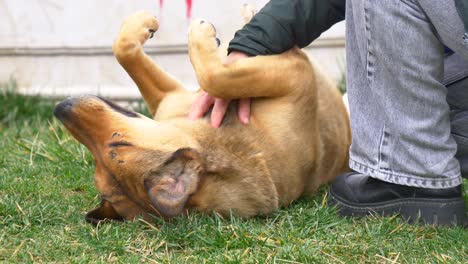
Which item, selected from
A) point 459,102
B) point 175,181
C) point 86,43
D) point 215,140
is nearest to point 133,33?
point 215,140

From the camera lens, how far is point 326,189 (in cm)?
366

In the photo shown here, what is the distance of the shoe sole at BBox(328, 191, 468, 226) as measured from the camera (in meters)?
3.00

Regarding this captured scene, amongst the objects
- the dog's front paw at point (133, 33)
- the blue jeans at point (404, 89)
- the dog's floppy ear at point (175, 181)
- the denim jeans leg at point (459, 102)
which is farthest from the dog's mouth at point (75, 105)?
the denim jeans leg at point (459, 102)

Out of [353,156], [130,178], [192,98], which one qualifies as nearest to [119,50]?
[192,98]

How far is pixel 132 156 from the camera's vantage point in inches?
115

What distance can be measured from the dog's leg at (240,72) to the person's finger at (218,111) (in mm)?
53

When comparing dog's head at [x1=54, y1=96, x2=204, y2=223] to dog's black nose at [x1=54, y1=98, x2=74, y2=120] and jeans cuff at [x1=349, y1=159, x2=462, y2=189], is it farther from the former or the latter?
jeans cuff at [x1=349, y1=159, x2=462, y2=189]

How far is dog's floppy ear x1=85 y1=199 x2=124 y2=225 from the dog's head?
0.07ft

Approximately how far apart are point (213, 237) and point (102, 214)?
51 centimetres

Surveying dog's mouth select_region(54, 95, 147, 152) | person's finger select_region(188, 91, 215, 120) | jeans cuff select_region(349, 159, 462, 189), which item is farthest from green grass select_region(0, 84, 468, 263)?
person's finger select_region(188, 91, 215, 120)

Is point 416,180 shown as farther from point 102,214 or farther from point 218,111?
point 102,214

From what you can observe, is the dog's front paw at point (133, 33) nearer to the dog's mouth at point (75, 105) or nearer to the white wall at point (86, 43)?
the dog's mouth at point (75, 105)

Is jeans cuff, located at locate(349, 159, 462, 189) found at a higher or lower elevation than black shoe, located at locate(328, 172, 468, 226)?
higher

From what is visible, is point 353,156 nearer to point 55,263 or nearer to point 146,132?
point 146,132
